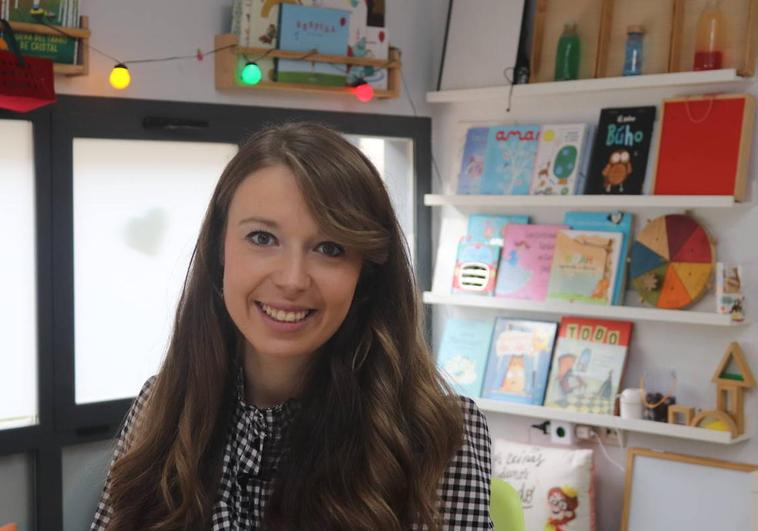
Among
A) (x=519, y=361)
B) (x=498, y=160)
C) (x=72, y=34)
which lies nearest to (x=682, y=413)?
(x=519, y=361)

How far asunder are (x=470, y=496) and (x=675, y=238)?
2.31 m

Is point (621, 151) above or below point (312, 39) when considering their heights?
below

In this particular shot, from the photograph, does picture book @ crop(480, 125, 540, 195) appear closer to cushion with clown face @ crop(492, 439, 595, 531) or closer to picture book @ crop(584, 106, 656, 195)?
picture book @ crop(584, 106, 656, 195)

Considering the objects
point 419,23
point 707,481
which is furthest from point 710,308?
point 419,23

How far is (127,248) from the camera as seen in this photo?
3.33 metres

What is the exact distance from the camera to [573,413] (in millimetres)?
3545

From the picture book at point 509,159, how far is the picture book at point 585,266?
239mm

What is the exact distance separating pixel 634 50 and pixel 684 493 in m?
1.35

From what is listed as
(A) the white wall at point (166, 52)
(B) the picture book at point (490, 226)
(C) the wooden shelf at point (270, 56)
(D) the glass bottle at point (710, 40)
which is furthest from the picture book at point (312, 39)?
(D) the glass bottle at point (710, 40)

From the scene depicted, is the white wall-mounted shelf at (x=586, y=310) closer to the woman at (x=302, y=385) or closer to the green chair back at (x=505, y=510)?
the green chair back at (x=505, y=510)

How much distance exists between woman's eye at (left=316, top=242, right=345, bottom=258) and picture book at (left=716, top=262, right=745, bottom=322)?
2277 millimetres

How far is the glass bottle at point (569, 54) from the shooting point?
3.60m

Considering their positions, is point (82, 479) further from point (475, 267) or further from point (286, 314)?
point (286, 314)

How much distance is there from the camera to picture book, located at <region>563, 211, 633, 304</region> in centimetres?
349
